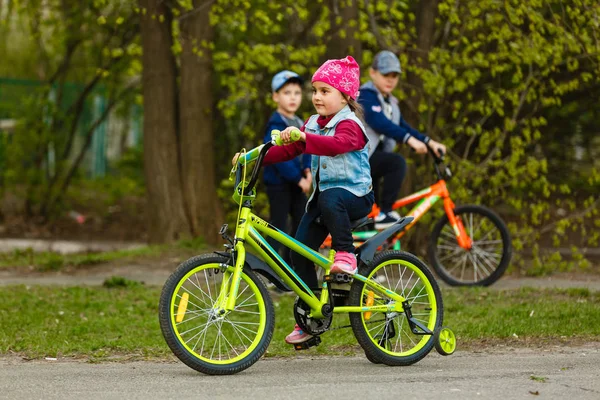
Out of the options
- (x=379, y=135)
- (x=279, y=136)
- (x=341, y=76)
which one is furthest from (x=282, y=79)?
(x=279, y=136)

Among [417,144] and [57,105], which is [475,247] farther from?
[57,105]

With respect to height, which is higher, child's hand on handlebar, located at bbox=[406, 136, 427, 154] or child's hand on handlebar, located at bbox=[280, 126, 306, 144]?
child's hand on handlebar, located at bbox=[280, 126, 306, 144]

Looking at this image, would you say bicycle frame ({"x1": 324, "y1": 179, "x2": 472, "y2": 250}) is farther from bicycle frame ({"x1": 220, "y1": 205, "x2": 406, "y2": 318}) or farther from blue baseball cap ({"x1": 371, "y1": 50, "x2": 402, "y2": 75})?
bicycle frame ({"x1": 220, "y1": 205, "x2": 406, "y2": 318})

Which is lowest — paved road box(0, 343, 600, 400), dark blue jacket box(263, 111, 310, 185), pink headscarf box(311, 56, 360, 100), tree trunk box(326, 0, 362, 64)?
paved road box(0, 343, 600, 400)

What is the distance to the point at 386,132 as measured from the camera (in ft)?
29.9

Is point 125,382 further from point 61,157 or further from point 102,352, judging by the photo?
point 61,157

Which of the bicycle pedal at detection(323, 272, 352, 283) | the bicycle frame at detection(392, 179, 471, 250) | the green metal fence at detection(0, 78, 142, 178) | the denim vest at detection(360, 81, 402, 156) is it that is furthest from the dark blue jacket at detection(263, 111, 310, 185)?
the green metal fence at detection(0, 78, 142, 178)

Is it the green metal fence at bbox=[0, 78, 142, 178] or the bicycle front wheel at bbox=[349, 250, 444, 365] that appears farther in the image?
the green metal fence at bbox=[0, 78, 142, 178]

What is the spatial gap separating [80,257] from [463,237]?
4.47 m

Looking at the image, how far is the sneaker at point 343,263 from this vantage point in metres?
6.10

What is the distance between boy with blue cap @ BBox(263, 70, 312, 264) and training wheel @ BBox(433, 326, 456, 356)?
2.61m

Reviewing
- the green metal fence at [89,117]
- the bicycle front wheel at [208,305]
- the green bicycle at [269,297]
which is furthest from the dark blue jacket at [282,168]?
the green metal fence at [89,117]

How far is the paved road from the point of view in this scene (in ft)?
17.5

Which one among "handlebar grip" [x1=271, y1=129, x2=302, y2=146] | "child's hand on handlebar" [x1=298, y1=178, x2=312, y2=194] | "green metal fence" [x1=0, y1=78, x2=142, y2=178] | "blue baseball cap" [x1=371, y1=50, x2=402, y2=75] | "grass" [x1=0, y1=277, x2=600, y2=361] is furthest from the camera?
"green metal fence" [x1=0, y1=78, x2=142, y2=178]
